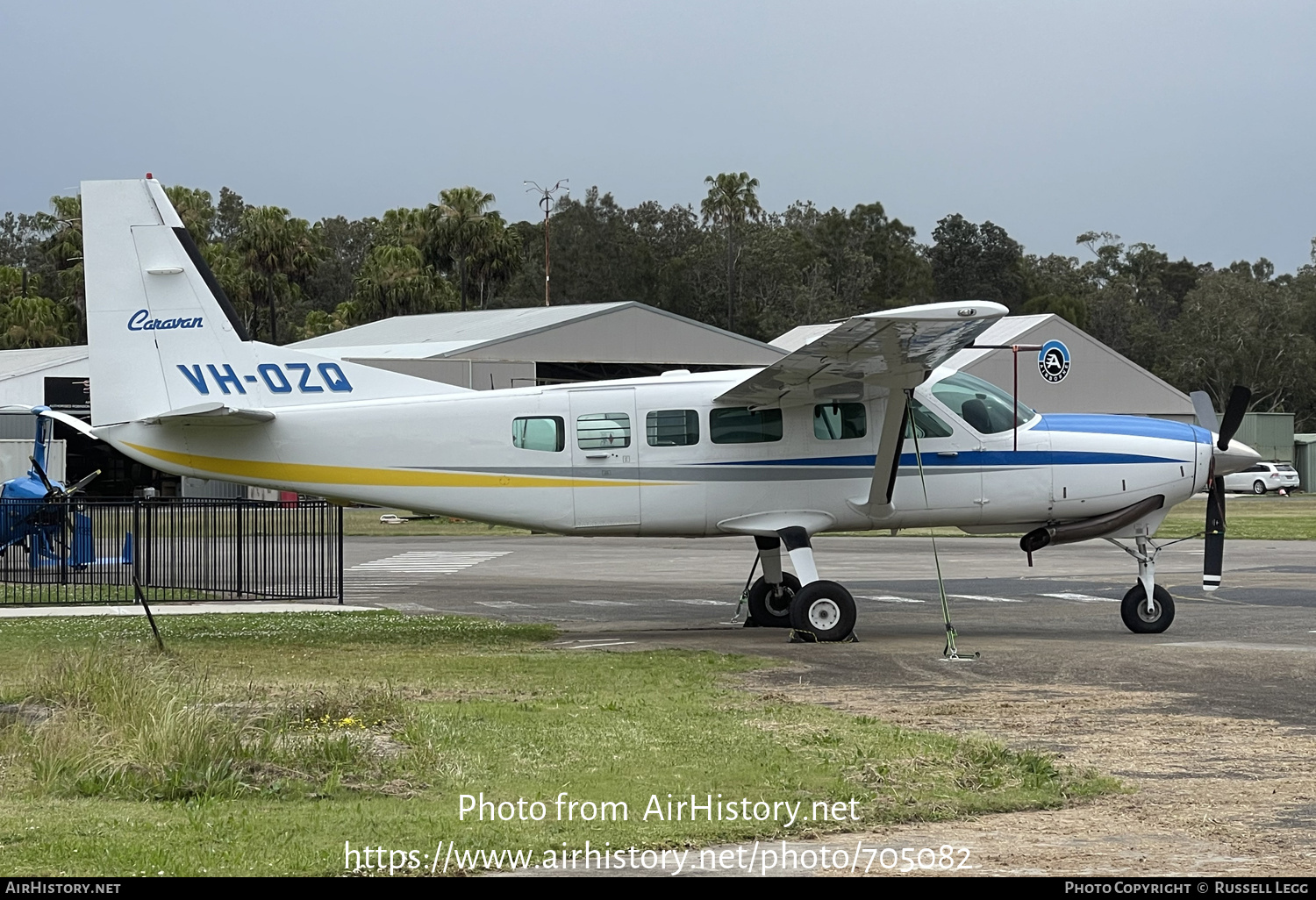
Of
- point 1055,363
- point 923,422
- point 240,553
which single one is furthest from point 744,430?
point 1055,363

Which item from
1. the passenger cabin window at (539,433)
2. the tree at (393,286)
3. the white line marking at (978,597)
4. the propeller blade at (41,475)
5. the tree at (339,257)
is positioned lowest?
the white line marking at (978,597)

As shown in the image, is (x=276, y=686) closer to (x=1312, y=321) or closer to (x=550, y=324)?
(x=550, y=324)

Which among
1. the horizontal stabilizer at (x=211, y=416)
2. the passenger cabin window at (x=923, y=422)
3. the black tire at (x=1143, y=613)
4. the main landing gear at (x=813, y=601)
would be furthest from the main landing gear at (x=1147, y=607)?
the horizontal stabilizer at (x=211, y=416)

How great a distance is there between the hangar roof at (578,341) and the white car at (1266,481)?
25.1 meters

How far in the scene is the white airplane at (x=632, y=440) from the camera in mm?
16625

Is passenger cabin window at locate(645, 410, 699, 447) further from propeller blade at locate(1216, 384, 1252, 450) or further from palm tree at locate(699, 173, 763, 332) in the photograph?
palm tree at locate(699, 173, 763, 332)

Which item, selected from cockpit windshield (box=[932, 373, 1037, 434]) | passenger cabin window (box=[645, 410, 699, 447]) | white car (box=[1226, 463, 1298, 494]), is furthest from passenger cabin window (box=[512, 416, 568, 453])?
white car (box=[1226, 463, 1298, 494])

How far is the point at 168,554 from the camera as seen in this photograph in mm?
25016

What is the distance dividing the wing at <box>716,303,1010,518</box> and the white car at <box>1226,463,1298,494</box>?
56.0 meters

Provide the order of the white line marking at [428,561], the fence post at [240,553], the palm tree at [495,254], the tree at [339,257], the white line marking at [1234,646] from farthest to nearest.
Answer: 1. the tree at [339,257]
2. the palm tree at [495,254]
3. the white line marking at [428,561]
4. the fence post at [240,553]
5. the white line marking at [1234,646]

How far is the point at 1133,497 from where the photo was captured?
57.3ft

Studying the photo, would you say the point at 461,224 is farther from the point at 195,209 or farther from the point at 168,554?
the point at 168,554

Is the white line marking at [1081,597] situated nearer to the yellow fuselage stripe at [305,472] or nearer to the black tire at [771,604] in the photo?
the black tire at [771,604]

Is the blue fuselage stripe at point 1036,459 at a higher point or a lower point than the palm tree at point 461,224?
lower
